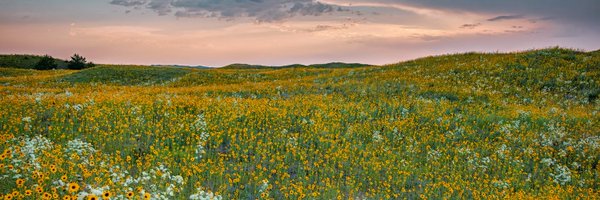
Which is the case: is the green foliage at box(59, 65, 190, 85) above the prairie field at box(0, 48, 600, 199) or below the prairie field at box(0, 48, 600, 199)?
above

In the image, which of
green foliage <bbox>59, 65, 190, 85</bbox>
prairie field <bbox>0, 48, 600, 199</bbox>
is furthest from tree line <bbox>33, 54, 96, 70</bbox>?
prairie field <bbox>0, 48, 600, 199</bbox>

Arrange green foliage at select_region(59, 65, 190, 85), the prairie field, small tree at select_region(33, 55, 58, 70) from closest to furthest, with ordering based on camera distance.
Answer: the prairie field
green foliage at select_region(59, 65, 190, 85)
small tree at select_region(33, 55, 58, 70)

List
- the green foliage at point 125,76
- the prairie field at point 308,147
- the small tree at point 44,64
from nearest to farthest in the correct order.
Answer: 1. the prairie field at point 308,147
2. the green foliage at point 125,76
3. the small tree at point 44,64

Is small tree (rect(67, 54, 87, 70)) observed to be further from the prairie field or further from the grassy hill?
the prairie field

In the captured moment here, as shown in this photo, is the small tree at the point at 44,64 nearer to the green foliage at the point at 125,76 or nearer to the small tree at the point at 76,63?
the small tree at the point at 76,63

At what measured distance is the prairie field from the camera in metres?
9.60

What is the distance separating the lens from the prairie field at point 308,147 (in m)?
9.60

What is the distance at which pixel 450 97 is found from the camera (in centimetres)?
2403

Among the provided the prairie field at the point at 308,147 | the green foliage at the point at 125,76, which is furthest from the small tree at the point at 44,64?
the prairie field at the point at 308,147

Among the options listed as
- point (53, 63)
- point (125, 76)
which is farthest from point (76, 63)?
point (125, 76)

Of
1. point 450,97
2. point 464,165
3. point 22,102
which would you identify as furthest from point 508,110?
point 22,102

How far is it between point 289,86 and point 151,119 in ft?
46.5

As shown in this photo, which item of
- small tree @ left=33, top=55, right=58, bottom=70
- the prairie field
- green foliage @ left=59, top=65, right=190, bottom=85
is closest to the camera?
the prairie field

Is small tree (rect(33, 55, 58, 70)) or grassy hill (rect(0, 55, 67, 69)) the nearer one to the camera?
small tree (rect(33, 55, 58, 70))
